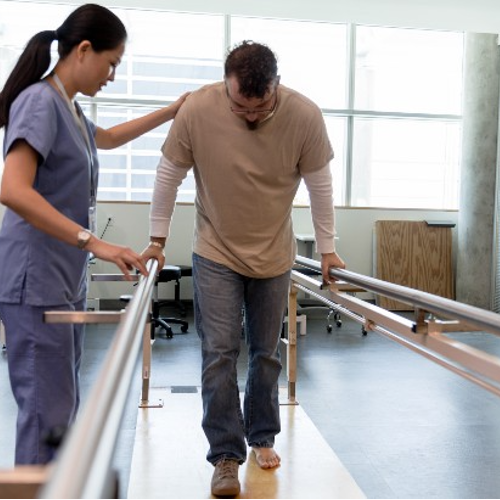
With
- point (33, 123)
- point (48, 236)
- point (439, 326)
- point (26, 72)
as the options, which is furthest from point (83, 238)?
point (439, 326)

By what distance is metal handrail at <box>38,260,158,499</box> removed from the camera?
0.50 meters

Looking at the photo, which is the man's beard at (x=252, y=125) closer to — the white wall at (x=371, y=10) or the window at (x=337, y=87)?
the white wall at (x=371, y=10)

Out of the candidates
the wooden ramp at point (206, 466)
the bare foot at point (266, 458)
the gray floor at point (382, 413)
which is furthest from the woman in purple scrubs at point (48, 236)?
the bare foot at point (266, 458)

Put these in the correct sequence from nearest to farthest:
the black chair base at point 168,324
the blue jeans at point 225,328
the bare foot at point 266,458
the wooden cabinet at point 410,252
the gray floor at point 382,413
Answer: the blue jeans at point 225,328 → the bare foot at point 266,458 → the gray floor at point 382,413 → the black chair base at point 168,324 → the wooden cabinet at point 410,252

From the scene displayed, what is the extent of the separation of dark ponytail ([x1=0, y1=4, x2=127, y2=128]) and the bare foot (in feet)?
4.26

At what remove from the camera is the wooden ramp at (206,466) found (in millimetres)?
1979

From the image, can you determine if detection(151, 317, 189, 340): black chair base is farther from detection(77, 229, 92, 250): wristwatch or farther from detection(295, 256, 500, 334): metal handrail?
detection(77, 229, 92, 250): wristwatch

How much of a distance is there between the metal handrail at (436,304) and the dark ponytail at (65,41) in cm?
86

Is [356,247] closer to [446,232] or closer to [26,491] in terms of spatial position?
[446,232]

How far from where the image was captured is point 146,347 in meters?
2.90

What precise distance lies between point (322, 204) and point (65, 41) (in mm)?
964

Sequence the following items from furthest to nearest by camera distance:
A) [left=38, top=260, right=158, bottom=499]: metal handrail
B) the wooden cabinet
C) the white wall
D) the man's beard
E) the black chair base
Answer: the wooden cabinet, the white wall, the black chair base, the man's beard, [left=38, top=260, right=158, bottom=499]: metal handrail

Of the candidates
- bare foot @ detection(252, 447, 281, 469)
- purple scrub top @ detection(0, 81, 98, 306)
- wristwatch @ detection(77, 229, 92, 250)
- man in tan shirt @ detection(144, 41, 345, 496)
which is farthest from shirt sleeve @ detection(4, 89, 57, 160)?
bare foot @ detection(252, 447, 281, 469)

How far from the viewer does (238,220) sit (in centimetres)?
190
